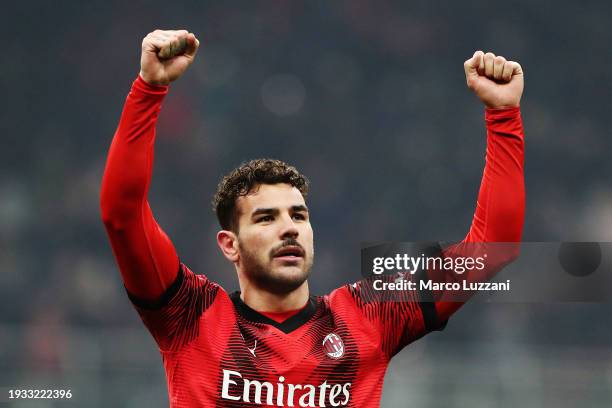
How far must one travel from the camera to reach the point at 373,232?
9.48 meters

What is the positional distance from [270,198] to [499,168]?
78 centimetres

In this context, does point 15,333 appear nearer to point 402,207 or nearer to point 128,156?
point 402,207

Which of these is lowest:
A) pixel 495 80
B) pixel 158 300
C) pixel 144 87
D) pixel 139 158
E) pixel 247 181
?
pixel 158 300

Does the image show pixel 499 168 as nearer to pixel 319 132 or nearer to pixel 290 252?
pixel 290 252

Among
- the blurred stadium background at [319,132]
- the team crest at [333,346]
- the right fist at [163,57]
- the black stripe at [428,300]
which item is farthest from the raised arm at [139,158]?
the blurred stadium background at [319,132]

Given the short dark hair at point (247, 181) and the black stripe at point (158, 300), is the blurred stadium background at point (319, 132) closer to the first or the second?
the short dark hair at point (247, 181)

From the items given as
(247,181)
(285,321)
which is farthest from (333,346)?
(247,181)

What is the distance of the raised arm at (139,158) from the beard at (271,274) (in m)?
0.39

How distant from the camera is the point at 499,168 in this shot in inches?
115

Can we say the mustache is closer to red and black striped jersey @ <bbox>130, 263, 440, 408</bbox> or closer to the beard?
the beard

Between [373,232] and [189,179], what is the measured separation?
213 centimetres

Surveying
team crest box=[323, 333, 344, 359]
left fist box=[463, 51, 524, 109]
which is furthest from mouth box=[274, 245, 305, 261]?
left fist box=[463, 51, 524, 109]

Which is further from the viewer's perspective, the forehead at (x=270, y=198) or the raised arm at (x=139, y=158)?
the forehead at (x=270, y=198)

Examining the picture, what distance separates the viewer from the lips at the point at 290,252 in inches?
116
